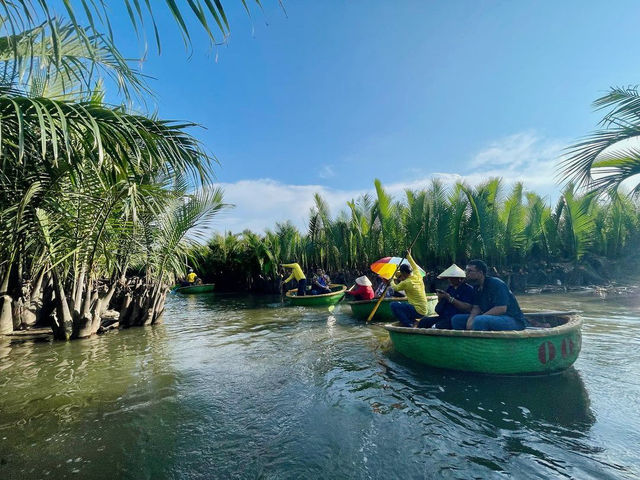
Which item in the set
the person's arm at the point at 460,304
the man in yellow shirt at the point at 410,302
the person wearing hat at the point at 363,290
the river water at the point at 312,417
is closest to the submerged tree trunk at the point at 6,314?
the river water at the point at 312,417

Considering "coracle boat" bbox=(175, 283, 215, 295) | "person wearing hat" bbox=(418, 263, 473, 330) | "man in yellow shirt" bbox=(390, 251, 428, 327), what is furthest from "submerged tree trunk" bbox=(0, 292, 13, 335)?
"coracle boat" bbox=(175, 283, 215, 295)

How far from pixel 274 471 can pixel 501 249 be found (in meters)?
17.8

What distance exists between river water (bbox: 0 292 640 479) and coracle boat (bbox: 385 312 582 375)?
8.2 inches

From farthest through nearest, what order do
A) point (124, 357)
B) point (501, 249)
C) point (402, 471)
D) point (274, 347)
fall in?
point (501, 249) < point (274, 347) < point (124, 357) < point (402, 471)

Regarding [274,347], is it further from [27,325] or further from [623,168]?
[623,168]

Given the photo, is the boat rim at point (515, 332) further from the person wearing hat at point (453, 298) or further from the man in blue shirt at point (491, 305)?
the person wearing hat at point (453, 298)

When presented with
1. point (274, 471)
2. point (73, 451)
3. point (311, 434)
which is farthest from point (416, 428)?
point (73, 451)

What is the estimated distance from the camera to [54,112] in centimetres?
378

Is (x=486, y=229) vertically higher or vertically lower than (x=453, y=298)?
higher

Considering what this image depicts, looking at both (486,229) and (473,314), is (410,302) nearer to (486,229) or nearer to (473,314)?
(473,314)

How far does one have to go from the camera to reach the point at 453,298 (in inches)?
241

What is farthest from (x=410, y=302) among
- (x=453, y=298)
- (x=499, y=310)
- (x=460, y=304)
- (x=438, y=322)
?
(x=499, y=310)

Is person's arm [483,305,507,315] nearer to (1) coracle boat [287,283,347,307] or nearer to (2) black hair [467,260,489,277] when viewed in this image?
(2) black hair [467,260,489,277]

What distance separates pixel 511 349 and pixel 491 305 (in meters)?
0.80
